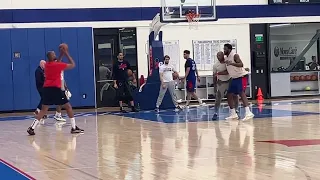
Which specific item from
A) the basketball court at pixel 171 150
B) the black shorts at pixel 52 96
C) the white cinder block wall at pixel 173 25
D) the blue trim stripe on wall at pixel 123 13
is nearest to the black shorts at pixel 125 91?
the basketball court at pixel 171 150

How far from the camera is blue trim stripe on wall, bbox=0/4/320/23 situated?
76.5 feet

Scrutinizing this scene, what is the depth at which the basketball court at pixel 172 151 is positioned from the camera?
6926 mm

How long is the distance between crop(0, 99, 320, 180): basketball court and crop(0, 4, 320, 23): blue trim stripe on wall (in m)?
9.91

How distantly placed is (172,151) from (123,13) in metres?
16.0

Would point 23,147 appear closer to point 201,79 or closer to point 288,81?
point 201,79

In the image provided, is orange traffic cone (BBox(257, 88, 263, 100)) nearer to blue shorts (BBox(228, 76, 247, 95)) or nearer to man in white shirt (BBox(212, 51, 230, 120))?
man in white shirt (BBox(212, 51, 230, 120))

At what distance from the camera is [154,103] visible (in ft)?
66.1

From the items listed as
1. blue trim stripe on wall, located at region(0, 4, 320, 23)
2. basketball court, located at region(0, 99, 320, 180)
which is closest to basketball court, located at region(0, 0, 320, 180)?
basketball court, located at region(0, 99, 320, 180)

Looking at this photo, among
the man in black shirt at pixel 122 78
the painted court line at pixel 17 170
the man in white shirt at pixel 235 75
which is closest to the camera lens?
the painted court line at pixel 17 170

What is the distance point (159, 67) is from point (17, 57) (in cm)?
643

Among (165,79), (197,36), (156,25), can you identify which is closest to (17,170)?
(165,79)

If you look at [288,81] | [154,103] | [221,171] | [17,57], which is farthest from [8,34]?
[221,171]

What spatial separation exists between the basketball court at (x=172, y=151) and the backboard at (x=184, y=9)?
6.34 metres

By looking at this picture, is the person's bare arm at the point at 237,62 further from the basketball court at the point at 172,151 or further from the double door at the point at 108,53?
the double door at the point at 108,53
